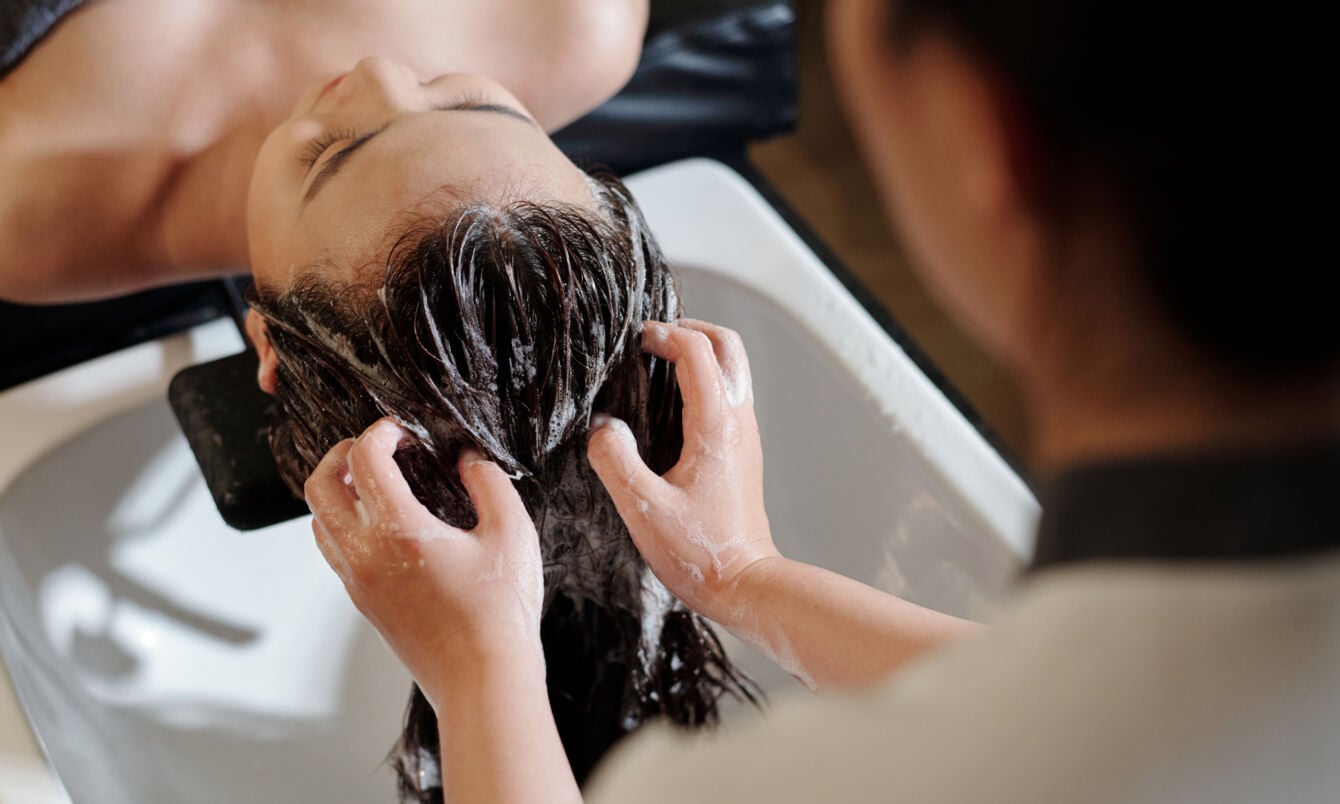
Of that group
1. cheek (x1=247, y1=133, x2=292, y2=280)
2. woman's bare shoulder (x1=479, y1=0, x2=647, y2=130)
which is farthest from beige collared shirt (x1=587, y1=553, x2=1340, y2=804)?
woman's bare shoulder (x1=479, y1=0, x2=647, y2=130)

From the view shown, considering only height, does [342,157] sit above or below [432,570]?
above

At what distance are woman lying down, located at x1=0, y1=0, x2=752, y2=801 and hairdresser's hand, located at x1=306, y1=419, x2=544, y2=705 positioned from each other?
1 cm

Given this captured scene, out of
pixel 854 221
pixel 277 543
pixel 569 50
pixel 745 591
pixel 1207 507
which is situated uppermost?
pixel 1207 507

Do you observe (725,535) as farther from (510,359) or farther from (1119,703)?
(1119,703)

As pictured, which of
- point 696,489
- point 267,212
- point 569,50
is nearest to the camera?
point 696,489

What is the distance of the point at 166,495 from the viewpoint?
1.19 m

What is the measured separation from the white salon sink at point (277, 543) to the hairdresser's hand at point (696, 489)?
0.33 metres

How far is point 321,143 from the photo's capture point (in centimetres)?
91

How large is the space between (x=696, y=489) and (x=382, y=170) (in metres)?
0.32

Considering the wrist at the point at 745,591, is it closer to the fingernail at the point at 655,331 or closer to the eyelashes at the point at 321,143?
the fingernail at the point at 655,331

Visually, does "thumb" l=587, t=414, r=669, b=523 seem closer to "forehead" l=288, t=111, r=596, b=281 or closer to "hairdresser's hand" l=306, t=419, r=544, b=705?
"hairdresser's hand" l=306, t=419, r=544, b=705

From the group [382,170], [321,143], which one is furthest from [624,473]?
[321,143]

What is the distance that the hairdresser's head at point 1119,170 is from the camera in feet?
0.90

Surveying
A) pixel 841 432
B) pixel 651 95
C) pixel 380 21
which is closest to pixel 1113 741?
pixel 841 432
